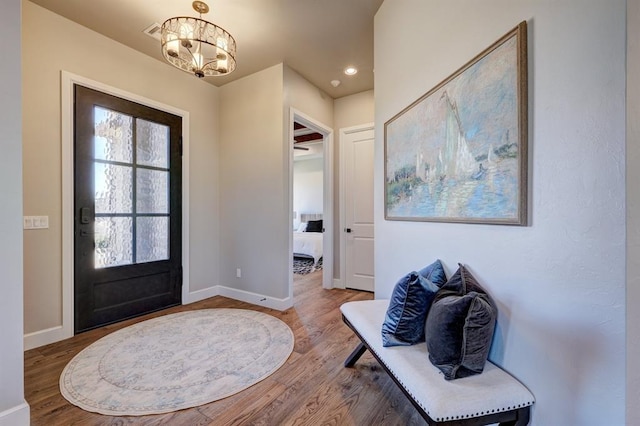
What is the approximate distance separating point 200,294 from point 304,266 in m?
2.43

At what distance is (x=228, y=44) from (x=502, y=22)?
197 cm

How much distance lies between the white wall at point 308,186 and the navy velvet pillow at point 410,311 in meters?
7.07

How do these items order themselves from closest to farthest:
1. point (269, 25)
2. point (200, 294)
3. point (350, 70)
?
point (269, 25), point (350, 70), point (200, 294)

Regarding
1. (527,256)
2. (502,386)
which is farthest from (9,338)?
(527,256)

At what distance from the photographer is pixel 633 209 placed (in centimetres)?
66

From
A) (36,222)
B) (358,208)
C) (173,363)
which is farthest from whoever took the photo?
(358,208)

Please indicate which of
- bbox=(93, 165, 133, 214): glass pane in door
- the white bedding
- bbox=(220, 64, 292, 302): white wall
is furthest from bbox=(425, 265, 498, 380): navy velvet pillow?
the white bedding

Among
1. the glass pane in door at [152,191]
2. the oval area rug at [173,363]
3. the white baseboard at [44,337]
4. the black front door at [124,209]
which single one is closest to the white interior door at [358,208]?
the oval area rug at [173,363]

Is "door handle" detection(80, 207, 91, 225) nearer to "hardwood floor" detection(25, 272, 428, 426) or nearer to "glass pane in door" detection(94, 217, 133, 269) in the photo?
"glass pane in door" detection(94, 217, 133, 269)

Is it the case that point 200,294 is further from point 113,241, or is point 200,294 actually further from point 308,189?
point 308,189

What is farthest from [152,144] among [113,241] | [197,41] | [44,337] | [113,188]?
[44,337]

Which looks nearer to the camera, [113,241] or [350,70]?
[113,241]

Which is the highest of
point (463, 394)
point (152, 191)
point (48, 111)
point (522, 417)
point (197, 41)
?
point (197, 41)

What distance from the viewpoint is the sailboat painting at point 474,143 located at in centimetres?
110
